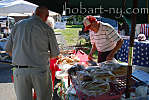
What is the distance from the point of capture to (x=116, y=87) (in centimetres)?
178

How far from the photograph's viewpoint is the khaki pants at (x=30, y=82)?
81.9 inches

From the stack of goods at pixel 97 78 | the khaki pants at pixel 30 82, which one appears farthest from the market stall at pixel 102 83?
the khaki pants at pixel 30 82

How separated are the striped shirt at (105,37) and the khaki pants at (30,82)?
1.22 metres

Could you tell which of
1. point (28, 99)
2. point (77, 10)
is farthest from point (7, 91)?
point (77, 10)

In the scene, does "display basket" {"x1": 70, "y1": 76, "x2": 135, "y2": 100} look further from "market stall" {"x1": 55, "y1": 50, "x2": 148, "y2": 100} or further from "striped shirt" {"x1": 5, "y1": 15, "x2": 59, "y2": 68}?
"striped shirt" {"x1": 5, "y1": 15, "x2": 59, "y2": 68}

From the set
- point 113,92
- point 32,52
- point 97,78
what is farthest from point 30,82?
point 113,92

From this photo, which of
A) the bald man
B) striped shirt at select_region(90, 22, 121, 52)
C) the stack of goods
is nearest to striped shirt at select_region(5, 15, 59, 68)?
the bald man

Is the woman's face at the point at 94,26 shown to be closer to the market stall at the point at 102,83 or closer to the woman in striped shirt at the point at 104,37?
the woman in striped shirt at the point at 104,37

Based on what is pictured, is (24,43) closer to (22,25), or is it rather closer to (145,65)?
(22,25)

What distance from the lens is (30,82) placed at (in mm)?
2162

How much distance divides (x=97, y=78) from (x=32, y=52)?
2.69 feet

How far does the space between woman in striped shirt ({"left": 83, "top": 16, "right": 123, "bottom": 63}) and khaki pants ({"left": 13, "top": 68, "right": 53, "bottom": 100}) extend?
3.51 ft

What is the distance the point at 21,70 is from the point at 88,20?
4.10 ft

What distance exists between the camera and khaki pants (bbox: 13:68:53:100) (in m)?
2.08
